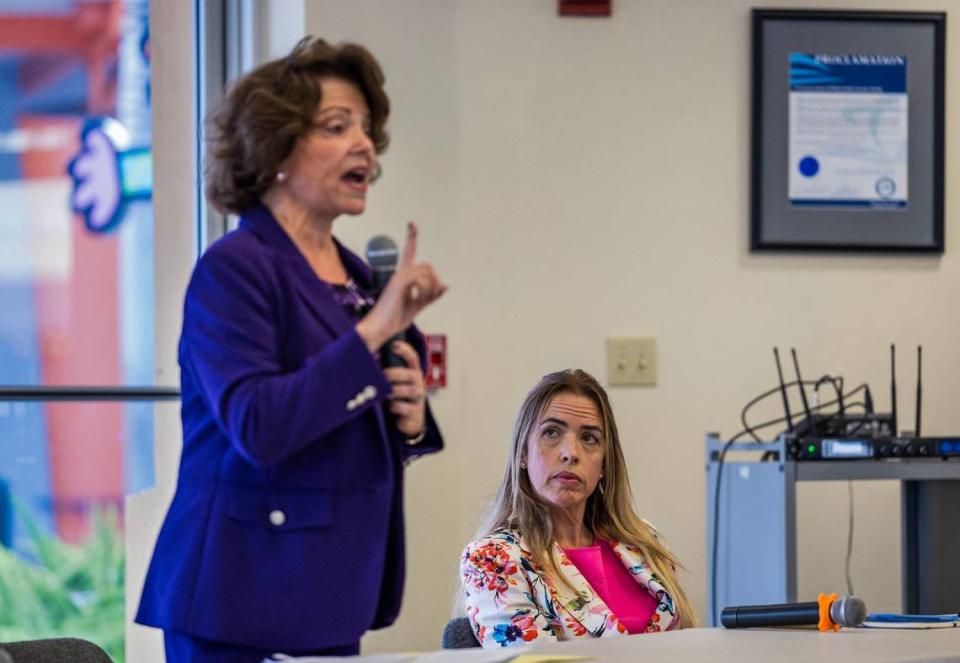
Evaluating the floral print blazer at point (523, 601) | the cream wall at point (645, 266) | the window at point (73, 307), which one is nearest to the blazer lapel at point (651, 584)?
the floral print blazer at point (523, 601)

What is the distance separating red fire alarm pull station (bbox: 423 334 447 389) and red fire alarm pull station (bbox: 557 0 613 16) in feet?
3.23

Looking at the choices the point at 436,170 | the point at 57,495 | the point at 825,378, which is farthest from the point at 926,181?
the point at 57,495

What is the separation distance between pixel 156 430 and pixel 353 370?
89.8 inches

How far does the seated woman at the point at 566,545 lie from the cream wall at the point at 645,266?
1122 millimetres

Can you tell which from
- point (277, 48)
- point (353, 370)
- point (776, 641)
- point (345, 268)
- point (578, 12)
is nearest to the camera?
point (353, 370)

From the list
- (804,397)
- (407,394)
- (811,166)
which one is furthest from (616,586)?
(811,166)

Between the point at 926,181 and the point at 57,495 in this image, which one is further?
the point at 926,181

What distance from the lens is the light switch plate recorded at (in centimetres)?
394

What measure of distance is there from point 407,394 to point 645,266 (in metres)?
2.46

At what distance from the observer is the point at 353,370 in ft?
4.93

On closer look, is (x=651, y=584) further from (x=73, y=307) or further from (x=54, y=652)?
(x=73, y=307)

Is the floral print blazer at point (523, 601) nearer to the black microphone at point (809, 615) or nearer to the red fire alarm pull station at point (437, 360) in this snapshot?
the black microphone at point (809, 615)

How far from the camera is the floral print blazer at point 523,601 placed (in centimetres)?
236

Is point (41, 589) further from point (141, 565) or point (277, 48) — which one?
point (277, 48)
